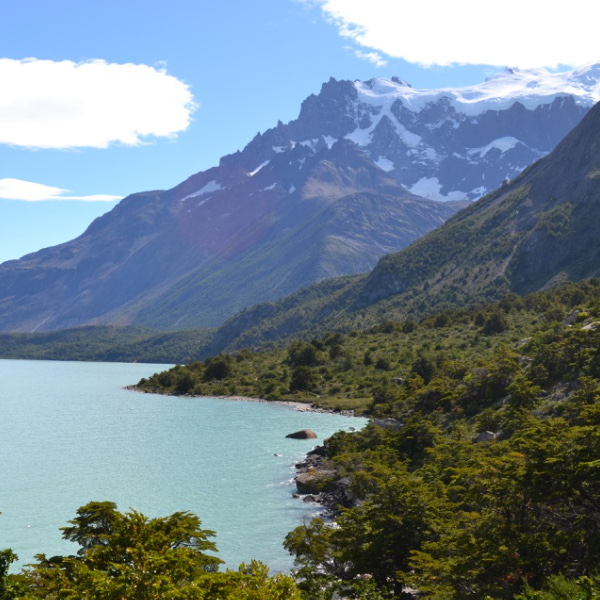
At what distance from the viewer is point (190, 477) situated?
77250mm

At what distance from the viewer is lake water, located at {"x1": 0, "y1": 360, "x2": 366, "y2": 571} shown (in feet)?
183

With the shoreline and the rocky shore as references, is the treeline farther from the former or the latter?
the shoreline

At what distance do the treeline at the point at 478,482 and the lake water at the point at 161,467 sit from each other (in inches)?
268

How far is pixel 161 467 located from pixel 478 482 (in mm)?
54596

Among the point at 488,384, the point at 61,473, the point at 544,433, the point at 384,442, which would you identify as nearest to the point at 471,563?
the point at 544,433

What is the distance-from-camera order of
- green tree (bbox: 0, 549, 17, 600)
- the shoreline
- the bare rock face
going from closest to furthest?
green tree (bbox: 0, 549, 17, 600) → the bare rock face → the shoreline

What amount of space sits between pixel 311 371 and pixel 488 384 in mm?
90119

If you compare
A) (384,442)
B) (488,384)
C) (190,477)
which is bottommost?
(190,477)

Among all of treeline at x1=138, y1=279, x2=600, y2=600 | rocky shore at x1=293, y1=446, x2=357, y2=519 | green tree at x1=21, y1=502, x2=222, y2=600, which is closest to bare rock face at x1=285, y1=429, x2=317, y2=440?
treeline at x1=138, y1=279, x2=600, y2=600

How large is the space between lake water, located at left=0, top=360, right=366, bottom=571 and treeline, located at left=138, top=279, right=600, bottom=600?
6.80 meters

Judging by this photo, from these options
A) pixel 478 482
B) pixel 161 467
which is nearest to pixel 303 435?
pixel 161 467

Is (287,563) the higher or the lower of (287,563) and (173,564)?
the lower

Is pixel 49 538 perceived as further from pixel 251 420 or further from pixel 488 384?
pixel 251 420

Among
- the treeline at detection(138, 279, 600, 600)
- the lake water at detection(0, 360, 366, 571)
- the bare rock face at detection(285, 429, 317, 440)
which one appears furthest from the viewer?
the bare rock face at detection(285, 429, 317, 440)
